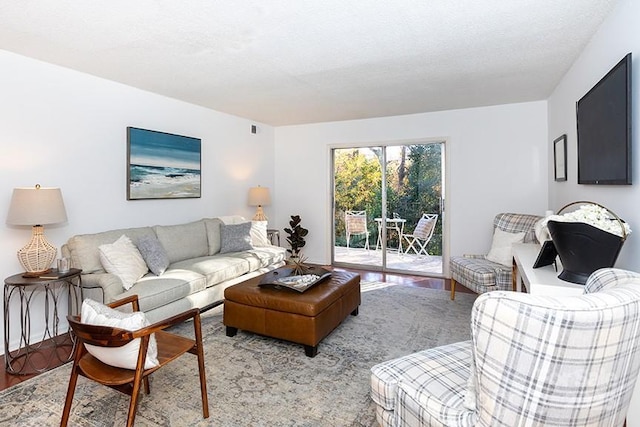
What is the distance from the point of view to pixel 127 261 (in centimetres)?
314

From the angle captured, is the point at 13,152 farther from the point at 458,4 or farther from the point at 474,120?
the point at 474,120

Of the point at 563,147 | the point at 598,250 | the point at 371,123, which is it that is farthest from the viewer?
the point at 371,123

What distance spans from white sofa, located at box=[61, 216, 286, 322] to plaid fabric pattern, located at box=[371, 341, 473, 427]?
2.17 m

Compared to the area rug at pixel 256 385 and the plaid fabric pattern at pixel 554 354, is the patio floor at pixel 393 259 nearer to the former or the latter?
the area rug at pixel 256 385

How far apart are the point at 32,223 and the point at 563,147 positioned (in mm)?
4834

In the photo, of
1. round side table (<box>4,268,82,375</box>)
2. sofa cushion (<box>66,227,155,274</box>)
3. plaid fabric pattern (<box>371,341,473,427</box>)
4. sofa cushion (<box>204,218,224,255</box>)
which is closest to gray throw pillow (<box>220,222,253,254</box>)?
sofa cushion (<box>204,218,224,255</box>)

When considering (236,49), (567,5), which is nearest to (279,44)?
(236,49)

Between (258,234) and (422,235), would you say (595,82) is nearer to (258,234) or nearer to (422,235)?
(422,235)

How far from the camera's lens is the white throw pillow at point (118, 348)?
162cm

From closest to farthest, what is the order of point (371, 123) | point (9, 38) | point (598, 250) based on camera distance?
point (598, 250)
point (9, 38)
point (371, 123)

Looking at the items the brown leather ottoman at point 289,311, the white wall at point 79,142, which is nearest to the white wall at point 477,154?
the white wall at point 79,142

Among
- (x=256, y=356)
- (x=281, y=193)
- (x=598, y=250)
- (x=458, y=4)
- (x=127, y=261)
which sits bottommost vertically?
(x=256, y=356)

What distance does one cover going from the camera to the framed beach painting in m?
3.88

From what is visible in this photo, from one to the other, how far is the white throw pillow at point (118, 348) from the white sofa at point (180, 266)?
1.18 m
